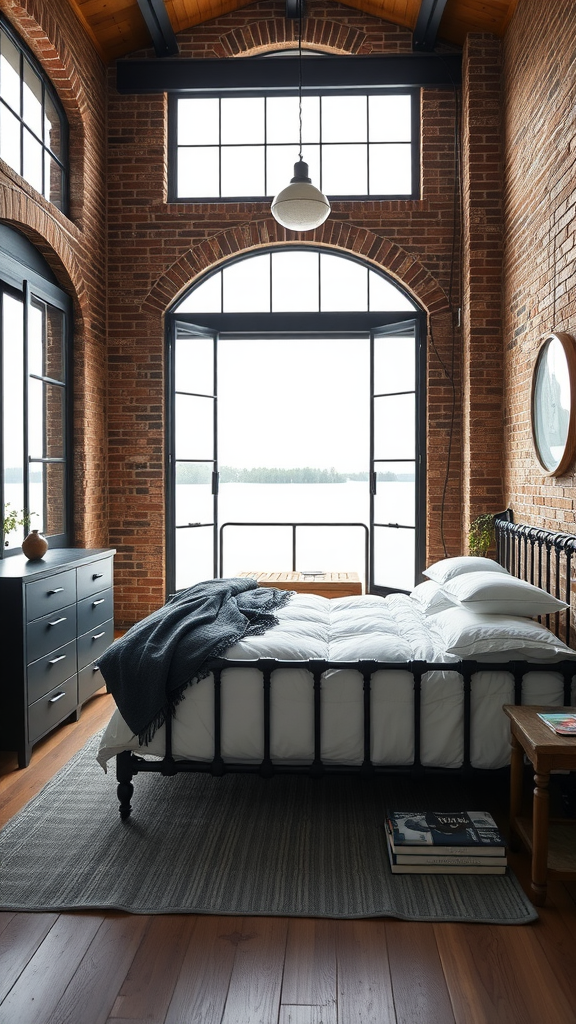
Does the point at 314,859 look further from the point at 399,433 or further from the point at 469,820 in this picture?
the point at 399,433

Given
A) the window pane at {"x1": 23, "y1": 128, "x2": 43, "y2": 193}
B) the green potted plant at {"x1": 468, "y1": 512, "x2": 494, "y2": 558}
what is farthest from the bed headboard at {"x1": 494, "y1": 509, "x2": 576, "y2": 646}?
the window pane at {"x1": 23, "y1": 128, "x2": 43, "y2": 193}

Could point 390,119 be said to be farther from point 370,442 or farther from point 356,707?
point 356,707

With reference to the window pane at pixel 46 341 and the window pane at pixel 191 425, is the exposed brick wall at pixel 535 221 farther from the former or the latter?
the window pane at pixel 46 341

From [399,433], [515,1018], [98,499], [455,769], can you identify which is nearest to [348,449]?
[399,433]

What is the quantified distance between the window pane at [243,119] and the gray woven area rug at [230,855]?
5064 mm

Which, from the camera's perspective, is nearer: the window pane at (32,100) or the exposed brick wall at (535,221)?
the exposed brick wall at (535,221)

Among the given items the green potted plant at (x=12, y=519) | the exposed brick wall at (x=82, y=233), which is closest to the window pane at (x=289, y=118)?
the exposed brick wall at (x=82, y=233)

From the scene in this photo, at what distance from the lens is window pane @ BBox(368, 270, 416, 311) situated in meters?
5.96

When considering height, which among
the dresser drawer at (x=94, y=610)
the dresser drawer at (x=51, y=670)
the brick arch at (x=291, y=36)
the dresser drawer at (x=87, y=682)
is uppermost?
the brick arch at (x=291, y=36)

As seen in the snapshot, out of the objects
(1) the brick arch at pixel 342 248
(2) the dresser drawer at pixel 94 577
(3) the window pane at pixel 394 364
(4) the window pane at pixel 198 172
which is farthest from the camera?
(4) the window pane at pixel 198 172

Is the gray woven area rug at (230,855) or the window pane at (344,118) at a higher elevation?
the window pane at (344,118)

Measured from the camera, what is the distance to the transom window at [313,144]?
19.5ft

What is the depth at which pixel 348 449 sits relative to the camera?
26.4 ft

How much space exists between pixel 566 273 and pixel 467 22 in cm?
289
